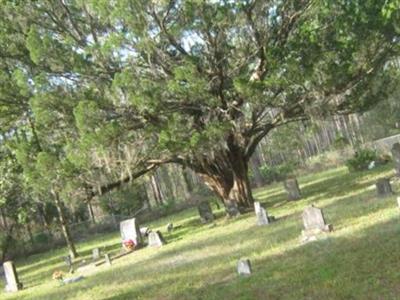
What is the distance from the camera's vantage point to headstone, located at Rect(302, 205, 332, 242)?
11.8 meters

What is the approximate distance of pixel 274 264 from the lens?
406 inches

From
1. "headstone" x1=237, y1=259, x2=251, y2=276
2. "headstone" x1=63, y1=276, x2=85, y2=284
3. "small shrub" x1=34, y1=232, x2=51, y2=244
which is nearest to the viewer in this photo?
"headstone" x1=237, y1=259, x2=251, y2=276

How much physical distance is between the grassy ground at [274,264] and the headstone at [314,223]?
0.25 metres

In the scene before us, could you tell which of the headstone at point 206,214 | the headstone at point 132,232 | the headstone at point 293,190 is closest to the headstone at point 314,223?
the headstone at point 132,232

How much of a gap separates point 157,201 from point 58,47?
2879 cm

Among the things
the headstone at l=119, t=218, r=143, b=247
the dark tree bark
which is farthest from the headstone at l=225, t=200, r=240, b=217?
the headstone at l=119, t=218, r=143, b=247

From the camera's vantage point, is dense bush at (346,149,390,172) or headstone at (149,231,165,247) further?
dense bush at (346,149,390,172)

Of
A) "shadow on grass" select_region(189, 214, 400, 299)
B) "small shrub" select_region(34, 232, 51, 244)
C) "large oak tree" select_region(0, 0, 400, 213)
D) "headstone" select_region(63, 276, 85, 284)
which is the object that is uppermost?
"large oak tree" select_region(0, 0, 400, 213)

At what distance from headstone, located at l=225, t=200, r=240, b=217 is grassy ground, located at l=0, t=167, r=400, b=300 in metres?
2.36

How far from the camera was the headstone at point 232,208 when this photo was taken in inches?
832

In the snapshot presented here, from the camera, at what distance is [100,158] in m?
18.8

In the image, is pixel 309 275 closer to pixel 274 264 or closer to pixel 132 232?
pixel 274 264

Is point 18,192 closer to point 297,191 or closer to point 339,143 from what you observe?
point 297,191

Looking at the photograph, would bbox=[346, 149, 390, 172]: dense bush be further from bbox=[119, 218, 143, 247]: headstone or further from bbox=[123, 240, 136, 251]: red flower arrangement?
bbox=[123, 240, 136, 251]: red flower arrangement
